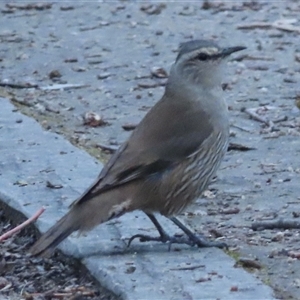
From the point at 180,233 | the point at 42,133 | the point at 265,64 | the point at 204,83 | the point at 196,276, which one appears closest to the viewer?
the point at 196,276

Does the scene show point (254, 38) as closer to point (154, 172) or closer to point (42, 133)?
point (42, 133)

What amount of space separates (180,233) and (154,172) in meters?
0.35

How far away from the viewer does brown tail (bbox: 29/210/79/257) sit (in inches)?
179

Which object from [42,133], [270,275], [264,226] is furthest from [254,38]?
[270,275]

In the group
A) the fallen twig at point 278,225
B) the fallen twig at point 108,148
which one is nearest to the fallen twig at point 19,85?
the fallen twig at point 108,148

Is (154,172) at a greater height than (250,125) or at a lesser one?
greater

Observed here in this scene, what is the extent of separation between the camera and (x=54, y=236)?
4605 millimetres

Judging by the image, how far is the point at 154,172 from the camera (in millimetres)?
5062

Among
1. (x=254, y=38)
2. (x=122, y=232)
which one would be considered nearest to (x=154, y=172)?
(x=122, y=232)

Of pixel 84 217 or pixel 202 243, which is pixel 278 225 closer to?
pixel 202 243

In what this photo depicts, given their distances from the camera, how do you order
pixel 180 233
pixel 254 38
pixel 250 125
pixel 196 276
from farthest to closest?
pixel 254 38 → pixel 250 125 → pixel 180 233 → pixel 196 276

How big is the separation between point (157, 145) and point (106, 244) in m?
0.51

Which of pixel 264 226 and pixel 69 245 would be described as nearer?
pixel 69 245

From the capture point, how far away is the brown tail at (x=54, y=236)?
4.55 m
